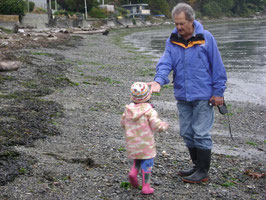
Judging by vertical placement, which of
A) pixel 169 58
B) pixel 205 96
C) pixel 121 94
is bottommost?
pixel 121 94

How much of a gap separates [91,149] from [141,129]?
186cm

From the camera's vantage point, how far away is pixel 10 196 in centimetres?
397

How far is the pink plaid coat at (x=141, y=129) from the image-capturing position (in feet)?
13.9

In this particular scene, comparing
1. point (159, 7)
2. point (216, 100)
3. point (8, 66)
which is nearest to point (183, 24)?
point (216, 100)

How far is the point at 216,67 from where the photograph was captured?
4.62 meters

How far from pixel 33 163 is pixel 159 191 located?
1.66m

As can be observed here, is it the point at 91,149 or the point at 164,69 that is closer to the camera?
the point at 164,69

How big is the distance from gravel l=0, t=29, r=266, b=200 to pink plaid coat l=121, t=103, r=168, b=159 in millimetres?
531

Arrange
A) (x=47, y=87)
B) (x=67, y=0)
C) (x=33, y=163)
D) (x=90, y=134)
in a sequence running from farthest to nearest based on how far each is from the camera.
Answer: (x=67, y=0) → (x=47, y=87) → (x=90, y=134) → (x=33, y=163)

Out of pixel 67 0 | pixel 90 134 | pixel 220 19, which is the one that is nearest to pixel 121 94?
pixel 90 134

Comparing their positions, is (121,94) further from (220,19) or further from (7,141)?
(220,19)

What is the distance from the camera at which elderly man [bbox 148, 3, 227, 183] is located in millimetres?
4584

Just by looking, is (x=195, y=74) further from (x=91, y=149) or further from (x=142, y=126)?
(x=91, y=149)

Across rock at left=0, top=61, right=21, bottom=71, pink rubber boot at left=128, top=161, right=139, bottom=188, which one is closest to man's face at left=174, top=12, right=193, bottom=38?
pink rubber boot at left=128, top=161, right=139, bottom=188
